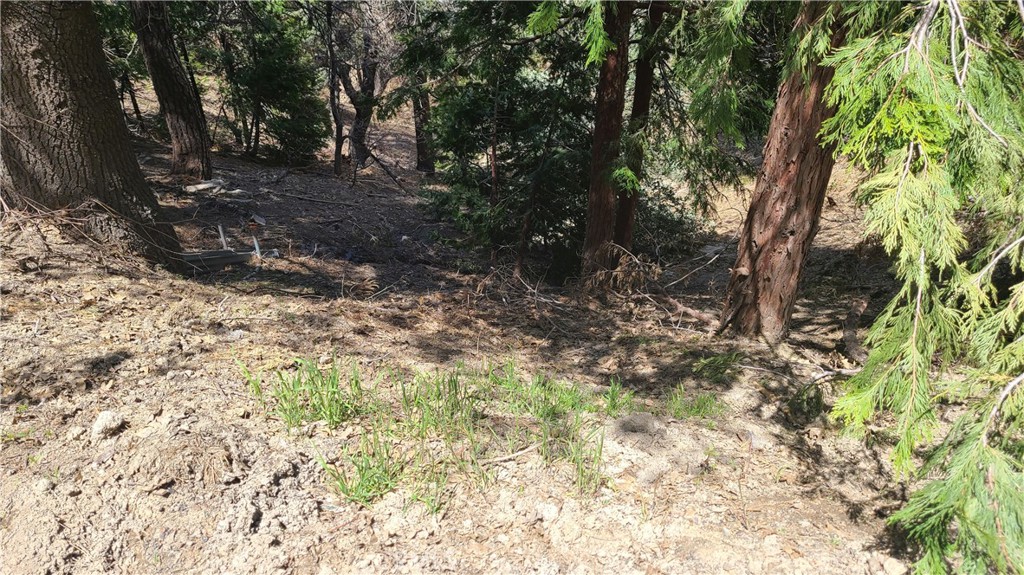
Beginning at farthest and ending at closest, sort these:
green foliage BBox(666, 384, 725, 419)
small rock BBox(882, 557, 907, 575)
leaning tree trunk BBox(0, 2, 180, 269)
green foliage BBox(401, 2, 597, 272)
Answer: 1. green foliage BBox(401, 2, 597, 272)
2. leaning tree trunk BBox(0, 2, 180, 269)
3. green foliage BBox(666, 384, 725, 419)
4. small rock BBox(882, 557, 907, 575)

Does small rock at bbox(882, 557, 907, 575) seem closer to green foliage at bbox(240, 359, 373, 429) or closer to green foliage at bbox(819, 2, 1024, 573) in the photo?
green foliage at bbox(819, 2, 1024, 573)

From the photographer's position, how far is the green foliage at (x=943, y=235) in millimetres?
2004

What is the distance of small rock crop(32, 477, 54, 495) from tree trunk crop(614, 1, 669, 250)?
5107 millimetres

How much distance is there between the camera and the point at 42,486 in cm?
267

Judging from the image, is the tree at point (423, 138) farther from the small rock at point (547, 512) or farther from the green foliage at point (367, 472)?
the small rock at point (547, 512)

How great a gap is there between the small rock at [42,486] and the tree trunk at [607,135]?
199 inches

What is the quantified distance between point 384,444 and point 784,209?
340cm

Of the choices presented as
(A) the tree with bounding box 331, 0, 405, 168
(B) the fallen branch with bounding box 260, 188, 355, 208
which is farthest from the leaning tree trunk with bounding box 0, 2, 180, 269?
(A) the tree with bounding box 331, 0, 405, 168

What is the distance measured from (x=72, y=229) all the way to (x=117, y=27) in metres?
7.56

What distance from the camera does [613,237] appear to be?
7.25 metres

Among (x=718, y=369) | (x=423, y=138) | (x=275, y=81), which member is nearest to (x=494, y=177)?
(x=718, y=369)

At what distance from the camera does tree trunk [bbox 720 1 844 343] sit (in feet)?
13.9

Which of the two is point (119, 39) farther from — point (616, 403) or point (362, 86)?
point (616, 403)

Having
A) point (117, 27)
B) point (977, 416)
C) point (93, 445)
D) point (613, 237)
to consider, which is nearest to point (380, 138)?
point (117, 27)
